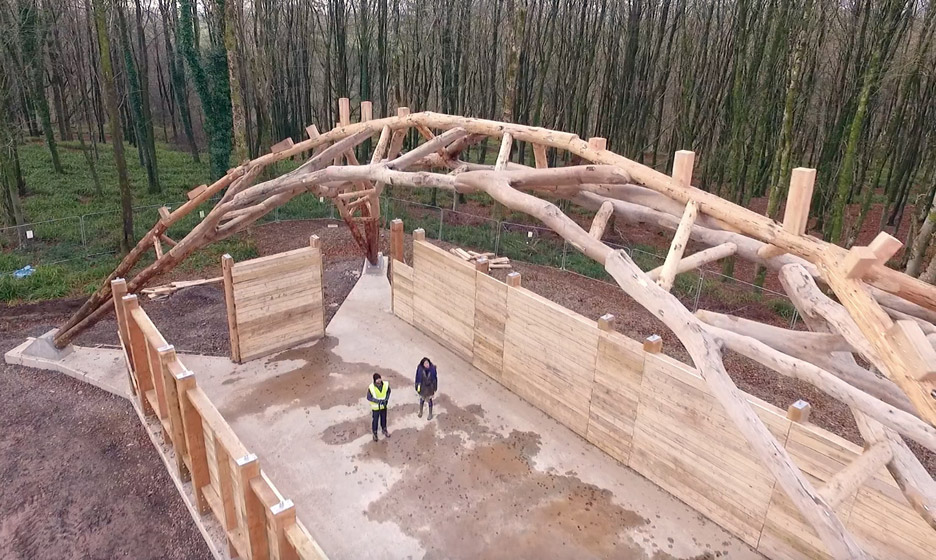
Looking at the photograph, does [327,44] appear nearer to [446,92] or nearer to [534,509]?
[446,92]

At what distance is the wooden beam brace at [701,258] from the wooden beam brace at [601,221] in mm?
724

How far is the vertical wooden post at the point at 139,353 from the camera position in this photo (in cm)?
875

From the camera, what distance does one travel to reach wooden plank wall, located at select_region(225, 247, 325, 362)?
10.9 m

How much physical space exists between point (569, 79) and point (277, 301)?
17346mm

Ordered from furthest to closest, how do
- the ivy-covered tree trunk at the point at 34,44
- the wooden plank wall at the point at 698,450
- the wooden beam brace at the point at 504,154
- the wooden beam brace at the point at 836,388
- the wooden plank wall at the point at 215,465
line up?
the ivy-covered tree trunk at the point at 34,44
the wooden plank wall at the point at 698,450
the wooden beam brace at the point at 504,154
the wooden plank wall at the point at 215,465
the wooden beam brace at the point at 836,388

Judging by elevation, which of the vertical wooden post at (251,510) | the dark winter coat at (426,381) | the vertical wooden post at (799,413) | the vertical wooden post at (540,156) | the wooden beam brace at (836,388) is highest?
the vertical wooden post at (540,156)

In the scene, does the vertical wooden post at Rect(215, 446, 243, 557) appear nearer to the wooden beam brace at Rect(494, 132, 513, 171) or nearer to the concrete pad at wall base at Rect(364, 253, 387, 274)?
the wooden beam brace at Rect(494, 132, 513, 171)

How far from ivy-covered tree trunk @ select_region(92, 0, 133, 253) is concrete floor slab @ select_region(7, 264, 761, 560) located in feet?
19.3

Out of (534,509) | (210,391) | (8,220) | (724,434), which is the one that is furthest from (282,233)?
(724,434)

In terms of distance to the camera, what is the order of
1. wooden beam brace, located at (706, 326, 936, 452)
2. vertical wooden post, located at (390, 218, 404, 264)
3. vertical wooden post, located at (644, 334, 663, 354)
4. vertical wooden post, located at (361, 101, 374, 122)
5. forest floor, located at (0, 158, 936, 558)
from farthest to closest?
vertical wooden post, located at (390, 218, 404, 264), vertical wooden post, located at (361, 101, 374, 122), vertical wooden post, located at (644, 334, 663, 354), forest floor, located at (0, 158, 936, 558), wooden beam brace, located at (706, 326, 936, 452)

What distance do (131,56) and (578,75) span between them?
18013 mm

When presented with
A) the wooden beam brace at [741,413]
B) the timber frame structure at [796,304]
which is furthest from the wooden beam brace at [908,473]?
the wooden beam brace at [741,413]

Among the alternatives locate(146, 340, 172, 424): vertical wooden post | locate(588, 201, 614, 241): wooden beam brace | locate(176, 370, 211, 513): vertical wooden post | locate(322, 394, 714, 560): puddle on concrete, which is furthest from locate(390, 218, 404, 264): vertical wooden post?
locate(588, 201, 614, 241): wooden beam brace

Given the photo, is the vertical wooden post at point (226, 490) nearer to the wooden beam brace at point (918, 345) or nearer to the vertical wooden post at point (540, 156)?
the vertical wooden post at point (540, 156)
